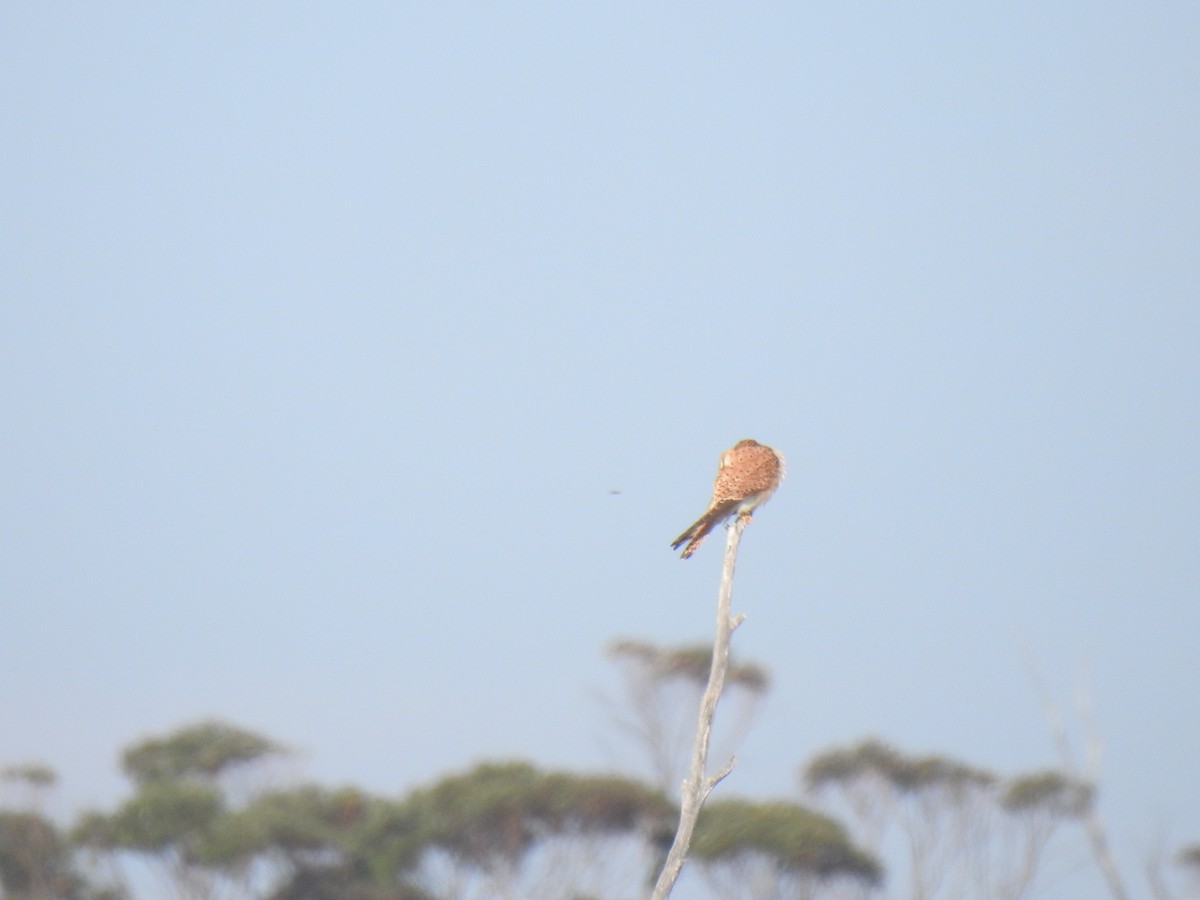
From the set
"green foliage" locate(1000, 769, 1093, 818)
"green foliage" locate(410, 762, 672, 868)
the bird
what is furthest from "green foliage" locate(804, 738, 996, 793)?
the bird

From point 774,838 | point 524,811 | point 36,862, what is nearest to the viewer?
point 524,811

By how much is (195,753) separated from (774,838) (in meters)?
16.2

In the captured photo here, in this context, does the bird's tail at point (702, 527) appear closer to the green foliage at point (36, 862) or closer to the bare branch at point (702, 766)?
the bare branch at point (702, 766)

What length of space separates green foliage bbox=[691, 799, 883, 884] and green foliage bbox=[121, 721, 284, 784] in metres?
13.2

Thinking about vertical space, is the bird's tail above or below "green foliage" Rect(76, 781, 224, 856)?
below

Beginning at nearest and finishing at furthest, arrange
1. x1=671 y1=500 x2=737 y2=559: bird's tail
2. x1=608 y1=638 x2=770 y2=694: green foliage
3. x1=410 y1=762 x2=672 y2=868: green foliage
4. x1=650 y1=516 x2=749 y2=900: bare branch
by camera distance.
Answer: x1=650 y1=516 x2=749 y2=900: bare branch < x1=671 y1=500 x2=737 y2=559: bird's tail < x1=410 y1=762 x2=672 y2=868: green foliage < x1=608 y1=638 x2=770 y2=694: green foliage

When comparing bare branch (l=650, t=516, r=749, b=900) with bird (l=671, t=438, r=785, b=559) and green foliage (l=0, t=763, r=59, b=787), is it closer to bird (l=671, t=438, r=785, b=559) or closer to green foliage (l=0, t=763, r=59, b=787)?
bird (l=671, t=438, r=785, b=559)

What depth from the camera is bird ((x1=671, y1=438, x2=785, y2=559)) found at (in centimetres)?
1253

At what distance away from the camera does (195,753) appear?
137ft

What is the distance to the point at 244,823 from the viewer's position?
34.0m

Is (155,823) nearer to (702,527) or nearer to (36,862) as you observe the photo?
(36,862)

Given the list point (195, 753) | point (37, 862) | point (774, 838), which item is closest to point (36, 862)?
point (37, 862)

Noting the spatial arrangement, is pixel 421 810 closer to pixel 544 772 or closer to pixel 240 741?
pixel 544 772

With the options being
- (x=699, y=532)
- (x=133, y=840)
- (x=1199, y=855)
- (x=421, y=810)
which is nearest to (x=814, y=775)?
(x=1199, y=855)
